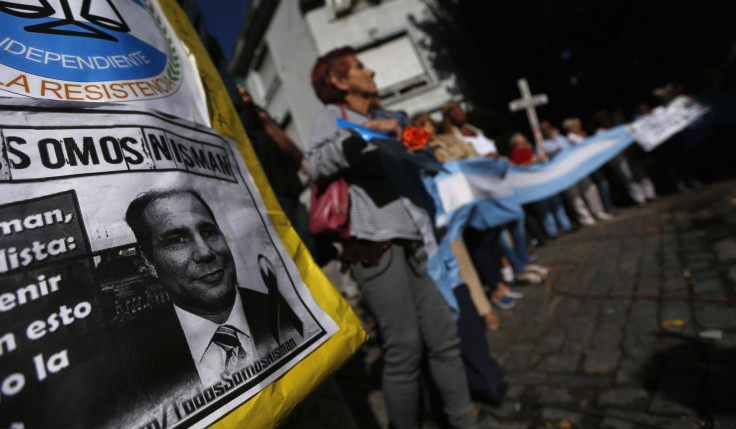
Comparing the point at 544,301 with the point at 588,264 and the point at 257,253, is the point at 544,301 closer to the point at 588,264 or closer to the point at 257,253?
the point at 588,264

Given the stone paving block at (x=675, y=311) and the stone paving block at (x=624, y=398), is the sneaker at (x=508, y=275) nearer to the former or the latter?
the stone paving block at (x=675, y=311)

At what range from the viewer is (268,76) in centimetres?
1355

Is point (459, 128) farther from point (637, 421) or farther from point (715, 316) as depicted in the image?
point (637, 421)

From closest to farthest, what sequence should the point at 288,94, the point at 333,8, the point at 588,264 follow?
the point at 588,264 → the point at 333,8 → the point at 288,94

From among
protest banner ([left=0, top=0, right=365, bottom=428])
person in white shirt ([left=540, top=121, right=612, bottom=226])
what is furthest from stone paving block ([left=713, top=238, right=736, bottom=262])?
protest banner ([left=0, top=0, right=365, bottom=428])

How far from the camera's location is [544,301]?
3457 mm

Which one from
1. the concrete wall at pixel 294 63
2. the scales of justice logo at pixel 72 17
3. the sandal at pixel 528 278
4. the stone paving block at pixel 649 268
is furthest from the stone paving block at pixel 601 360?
the concrete wall at pixel 294 63

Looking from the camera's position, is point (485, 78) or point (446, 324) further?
point (485, 78)

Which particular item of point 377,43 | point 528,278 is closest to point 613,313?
point 528,278

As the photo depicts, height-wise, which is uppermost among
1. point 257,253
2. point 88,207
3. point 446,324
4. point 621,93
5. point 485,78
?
point 485,78

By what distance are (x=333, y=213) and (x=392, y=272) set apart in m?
0.38

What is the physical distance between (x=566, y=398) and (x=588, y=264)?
8.37ft

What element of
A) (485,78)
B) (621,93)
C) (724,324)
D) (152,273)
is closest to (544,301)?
(724,324)

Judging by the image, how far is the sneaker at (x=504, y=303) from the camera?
3648 millimetres
